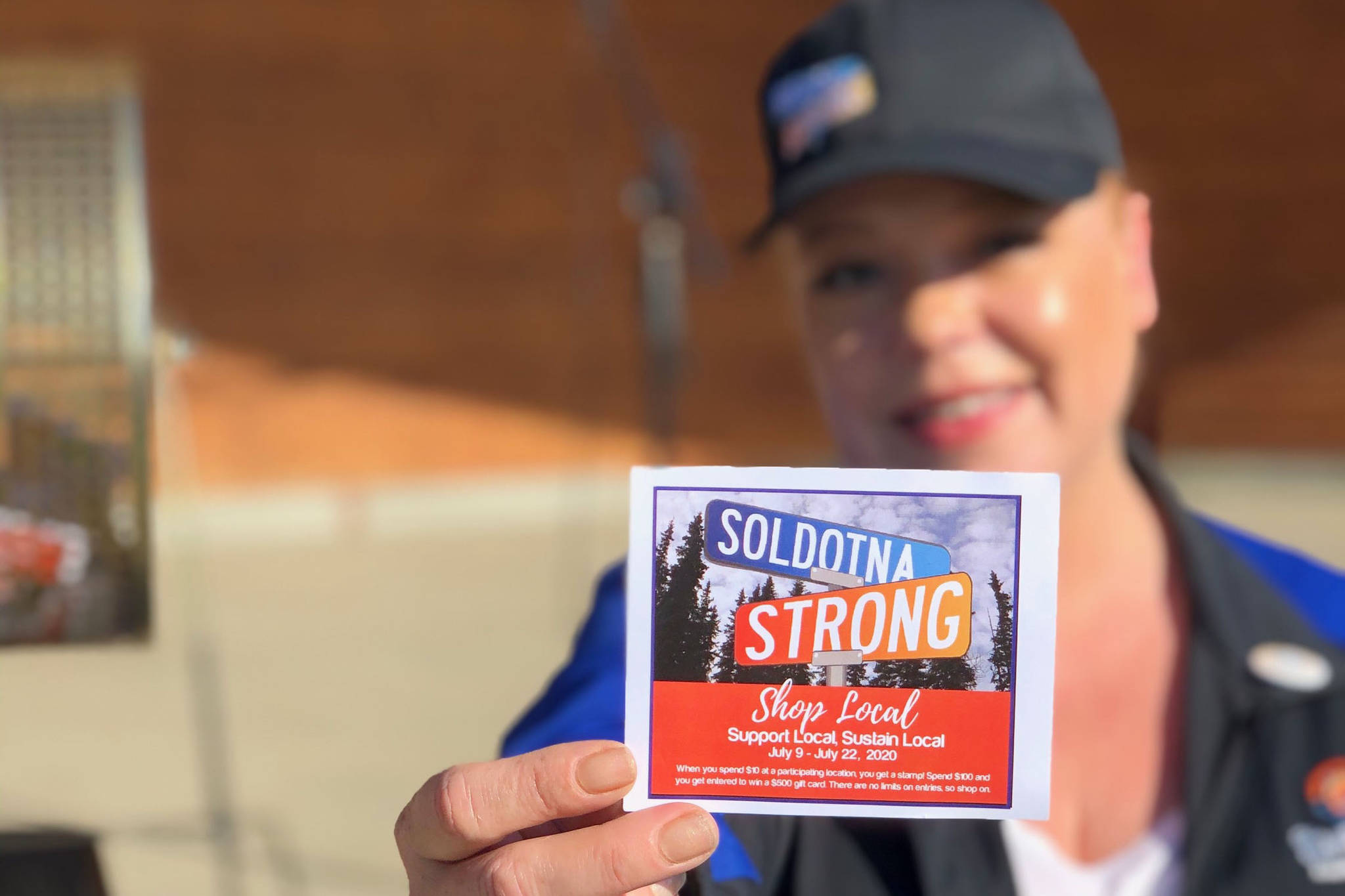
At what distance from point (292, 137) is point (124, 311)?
4093 millimetres

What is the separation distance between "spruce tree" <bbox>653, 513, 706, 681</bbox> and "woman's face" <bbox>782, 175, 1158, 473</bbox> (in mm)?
258

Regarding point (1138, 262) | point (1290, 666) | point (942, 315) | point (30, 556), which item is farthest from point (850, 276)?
point (30, 556)

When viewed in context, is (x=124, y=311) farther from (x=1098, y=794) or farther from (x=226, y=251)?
(x=226, y=251)

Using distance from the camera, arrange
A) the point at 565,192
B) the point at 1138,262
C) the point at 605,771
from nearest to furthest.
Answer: the point at 605,771 → the point at 1138,262 → the point at 565,192

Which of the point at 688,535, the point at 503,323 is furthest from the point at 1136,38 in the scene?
the point at 688,535

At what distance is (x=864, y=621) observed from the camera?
669mm

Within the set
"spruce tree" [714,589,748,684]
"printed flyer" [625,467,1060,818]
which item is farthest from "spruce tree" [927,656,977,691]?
"spruce tree" [714,589,748,684]

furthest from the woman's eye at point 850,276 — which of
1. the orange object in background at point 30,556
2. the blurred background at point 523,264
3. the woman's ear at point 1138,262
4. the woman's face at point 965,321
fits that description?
the blurred background at point 523,264

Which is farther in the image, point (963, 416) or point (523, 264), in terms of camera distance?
point (523, 264)

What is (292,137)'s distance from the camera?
472 cm

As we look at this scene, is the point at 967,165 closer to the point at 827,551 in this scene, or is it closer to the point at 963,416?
the point at 963,416

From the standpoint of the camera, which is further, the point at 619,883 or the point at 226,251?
the point at 226,251

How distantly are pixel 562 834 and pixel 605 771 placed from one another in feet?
0.16

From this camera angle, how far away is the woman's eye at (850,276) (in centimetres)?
90
